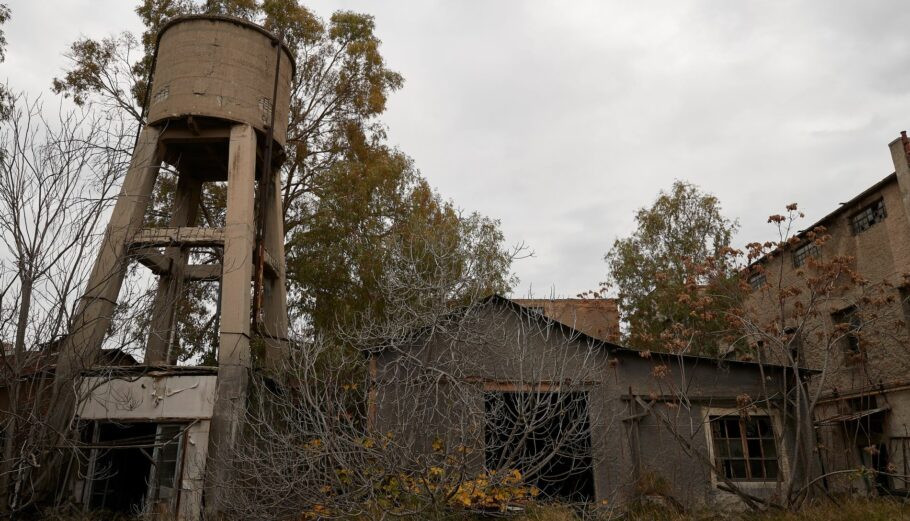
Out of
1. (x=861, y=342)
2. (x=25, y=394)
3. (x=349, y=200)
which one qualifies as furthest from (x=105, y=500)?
(x=861, y=342)

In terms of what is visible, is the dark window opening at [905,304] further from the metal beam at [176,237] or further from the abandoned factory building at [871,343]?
the metal beam at [176,237]

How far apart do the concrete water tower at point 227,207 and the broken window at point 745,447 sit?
797 centimetres

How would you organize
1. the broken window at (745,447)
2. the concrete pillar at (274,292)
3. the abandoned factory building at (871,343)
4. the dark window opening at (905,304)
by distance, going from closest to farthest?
the broken window at (745,447)
the concrete pillar at (274,292)
the abandoned factory building at (871,343)
the dark window opening at (905,304)

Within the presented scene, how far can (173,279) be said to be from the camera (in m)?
12.1

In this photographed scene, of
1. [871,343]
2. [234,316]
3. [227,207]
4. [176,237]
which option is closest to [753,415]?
[871,343]

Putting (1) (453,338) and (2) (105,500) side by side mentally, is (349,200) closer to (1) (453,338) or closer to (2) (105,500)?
(1) (453,338)

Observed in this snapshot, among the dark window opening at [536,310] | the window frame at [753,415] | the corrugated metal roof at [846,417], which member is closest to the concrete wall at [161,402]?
the dark window opening at [536,310]

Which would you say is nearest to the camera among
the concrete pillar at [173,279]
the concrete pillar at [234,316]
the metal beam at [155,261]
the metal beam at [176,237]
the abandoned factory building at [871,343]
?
the concrete pillar at [234,316]

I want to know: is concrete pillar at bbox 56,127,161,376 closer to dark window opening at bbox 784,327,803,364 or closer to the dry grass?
the dry grass

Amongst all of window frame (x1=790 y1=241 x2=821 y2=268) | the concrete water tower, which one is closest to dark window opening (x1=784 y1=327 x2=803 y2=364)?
window frame (x1=790 y1=241 x2=821 y2=268)

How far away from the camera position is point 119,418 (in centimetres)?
970

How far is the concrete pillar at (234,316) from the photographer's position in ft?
30.0

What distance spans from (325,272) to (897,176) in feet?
42.1

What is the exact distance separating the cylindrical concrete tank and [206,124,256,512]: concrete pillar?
55 centimetres
